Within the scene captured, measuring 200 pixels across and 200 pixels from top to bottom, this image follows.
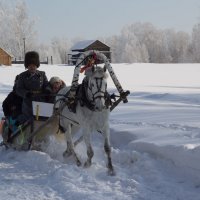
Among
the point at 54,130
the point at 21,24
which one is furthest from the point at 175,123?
the point at 21,24

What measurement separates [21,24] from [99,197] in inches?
2169

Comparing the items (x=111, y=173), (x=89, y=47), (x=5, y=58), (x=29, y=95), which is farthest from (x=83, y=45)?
(x=111, y=173)

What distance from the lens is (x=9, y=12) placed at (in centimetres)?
5794

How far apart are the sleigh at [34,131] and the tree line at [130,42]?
50883 mm

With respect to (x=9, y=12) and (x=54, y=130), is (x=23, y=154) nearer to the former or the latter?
(x=54, y=130)

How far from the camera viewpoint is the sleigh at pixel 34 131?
305 inches

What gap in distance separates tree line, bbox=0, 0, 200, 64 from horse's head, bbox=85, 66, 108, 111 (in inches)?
2084

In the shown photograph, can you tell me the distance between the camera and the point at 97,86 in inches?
241

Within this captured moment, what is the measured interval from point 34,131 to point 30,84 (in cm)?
91

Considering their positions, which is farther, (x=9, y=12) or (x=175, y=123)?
(x=9, y=12)

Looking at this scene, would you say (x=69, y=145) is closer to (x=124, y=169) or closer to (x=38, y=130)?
(x=38, y=130)

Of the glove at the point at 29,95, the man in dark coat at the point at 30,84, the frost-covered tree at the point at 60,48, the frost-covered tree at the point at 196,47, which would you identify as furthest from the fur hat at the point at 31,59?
the frost-covered tree at the point at 60,48

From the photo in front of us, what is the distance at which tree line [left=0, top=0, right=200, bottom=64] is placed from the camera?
58.0 meters

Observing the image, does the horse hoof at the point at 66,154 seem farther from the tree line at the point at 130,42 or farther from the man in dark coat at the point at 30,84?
the tree line at the point at 130,42
